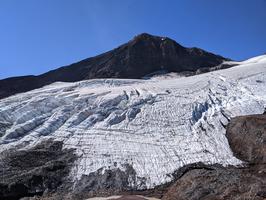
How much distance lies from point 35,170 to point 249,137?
372 inches

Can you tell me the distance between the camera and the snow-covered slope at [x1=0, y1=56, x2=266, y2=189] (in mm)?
20828

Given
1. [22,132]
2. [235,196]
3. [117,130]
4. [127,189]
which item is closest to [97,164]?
[127,189]

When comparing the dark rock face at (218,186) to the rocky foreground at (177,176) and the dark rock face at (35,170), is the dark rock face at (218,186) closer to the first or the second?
the rocky foreground at (177,176)

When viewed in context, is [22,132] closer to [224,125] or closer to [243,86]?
[224,125]

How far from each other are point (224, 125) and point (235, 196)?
9.85 meters

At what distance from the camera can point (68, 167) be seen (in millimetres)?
20250

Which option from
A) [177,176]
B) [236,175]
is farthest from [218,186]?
[177,176]

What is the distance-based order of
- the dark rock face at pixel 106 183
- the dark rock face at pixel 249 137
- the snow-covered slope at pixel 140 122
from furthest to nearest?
the snow-covered slope at pixel 140 122
the dark rock face at pixel 249 137
the dark rock face at pixel 106 183

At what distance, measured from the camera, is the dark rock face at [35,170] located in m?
18.6

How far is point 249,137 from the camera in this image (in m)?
21.8

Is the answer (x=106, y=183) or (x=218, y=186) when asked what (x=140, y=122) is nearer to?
(x=106, y=183)

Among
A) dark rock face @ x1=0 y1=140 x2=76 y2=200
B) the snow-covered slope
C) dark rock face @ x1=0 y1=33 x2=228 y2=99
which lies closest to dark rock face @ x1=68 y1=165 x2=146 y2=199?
the snow-covered slope

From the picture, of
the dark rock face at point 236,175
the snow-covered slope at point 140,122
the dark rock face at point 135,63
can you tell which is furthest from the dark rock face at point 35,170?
the dark rock face at point 135,63

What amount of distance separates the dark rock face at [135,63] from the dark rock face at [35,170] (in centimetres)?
2038
